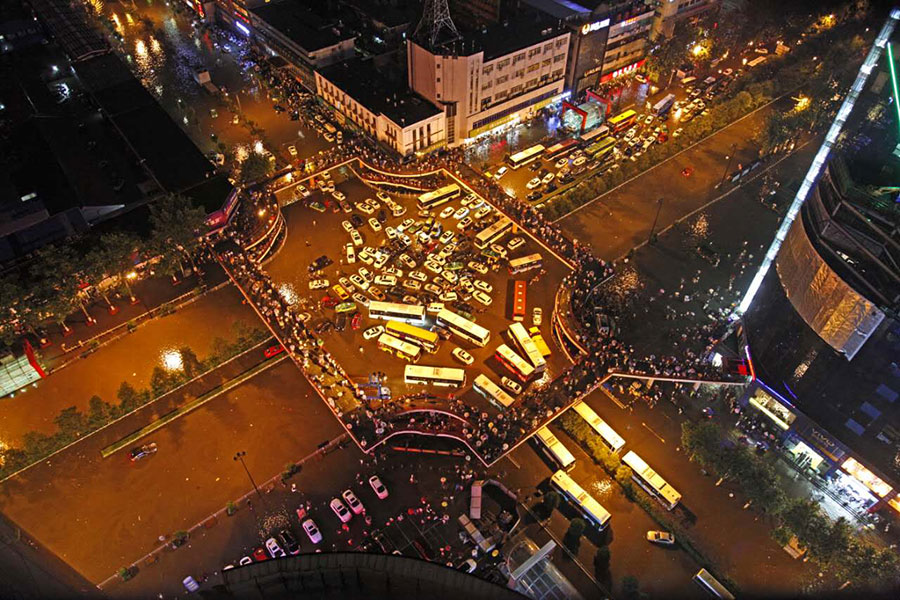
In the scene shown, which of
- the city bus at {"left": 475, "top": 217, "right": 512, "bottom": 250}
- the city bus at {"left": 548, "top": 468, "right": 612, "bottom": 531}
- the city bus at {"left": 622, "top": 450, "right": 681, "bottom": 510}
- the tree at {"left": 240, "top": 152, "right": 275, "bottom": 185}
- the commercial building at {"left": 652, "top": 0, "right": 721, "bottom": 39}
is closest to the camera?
the city bus at {"left": 548, "top": 468, "right": 612, "bottom": 531}

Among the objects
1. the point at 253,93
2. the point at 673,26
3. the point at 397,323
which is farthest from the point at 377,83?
the point at 673,26

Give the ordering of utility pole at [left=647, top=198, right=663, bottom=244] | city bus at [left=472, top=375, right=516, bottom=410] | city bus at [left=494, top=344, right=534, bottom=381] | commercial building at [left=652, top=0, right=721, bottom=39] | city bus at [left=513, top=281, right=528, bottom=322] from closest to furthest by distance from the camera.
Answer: city bus at [left=472, top=375, right=516, bottom=410] → city bus at [left=494, top=344, right=534, bottom=381] → city bus at [left=513, top=281, right=528, bottom=322] → utility pole at [left=647, top=198, right=663, bottom=244] → commercial building at [left=652, top=0, right=721, bottom=39]

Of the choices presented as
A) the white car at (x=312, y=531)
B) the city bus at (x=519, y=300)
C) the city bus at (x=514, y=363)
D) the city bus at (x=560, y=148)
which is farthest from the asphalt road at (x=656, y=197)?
the white car at (x=312, y=531)

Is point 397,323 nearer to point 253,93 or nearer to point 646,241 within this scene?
point 646,241

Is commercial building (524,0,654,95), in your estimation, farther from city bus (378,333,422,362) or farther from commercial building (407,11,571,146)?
city bus (378,333,422,362)

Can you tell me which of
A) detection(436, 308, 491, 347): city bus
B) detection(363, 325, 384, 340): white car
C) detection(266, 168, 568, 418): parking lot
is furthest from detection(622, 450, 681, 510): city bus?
detection(363, 325, 384, 340): white car
